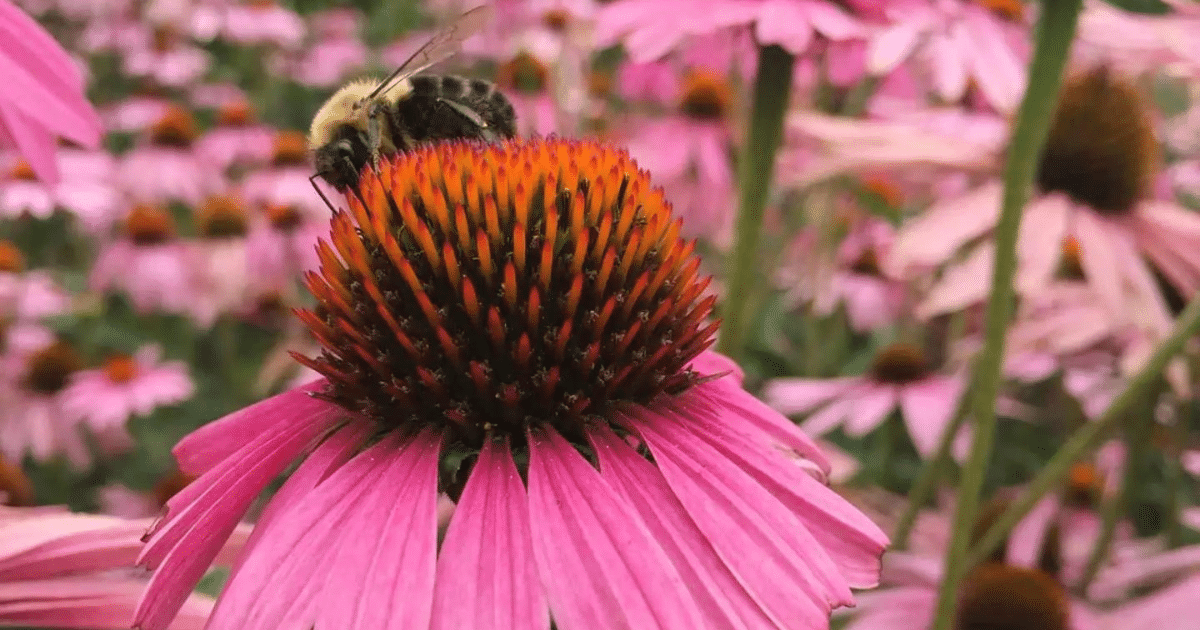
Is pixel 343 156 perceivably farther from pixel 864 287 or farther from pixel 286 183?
pixel 286 183

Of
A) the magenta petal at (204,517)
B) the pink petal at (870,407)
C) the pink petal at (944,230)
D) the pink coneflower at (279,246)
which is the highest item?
the pink petal at (944,230)

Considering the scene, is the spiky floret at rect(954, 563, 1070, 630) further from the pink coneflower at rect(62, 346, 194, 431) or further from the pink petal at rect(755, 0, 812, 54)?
the pink coneflower at rect(62, 346, 194, 431)

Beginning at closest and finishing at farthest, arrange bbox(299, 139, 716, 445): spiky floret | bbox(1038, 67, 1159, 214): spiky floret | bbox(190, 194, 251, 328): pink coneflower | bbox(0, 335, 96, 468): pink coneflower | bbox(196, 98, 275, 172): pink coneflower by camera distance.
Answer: bbox(299, 139, 716, 445): spiky floret, bbox(1038, 67, 1159, 214): spiky floret, bbox(0, 335, 96, 468): pink coneflower, bbox(190, 194, 251, 328): pink coneflower, bbox(196, 98, 275, 172): pink coneflower

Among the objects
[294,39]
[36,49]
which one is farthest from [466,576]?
[294,39]

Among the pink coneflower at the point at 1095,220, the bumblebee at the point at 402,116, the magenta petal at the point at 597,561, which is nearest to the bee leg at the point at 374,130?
the bumblebee at the point at 402,116

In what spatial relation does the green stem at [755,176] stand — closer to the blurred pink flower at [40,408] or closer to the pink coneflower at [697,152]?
the pink coneflower at [697,152]

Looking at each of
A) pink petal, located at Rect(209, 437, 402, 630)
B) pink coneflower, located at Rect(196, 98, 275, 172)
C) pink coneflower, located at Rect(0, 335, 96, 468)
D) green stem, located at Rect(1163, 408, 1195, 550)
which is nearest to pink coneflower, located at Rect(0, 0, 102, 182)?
pink petal, located at Rect(209, 437, 402, 630)
